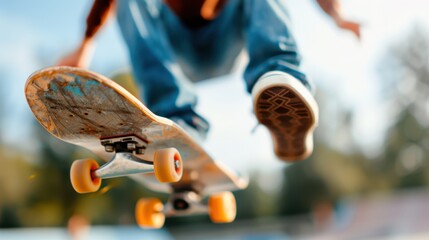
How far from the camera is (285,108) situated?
1.94 m

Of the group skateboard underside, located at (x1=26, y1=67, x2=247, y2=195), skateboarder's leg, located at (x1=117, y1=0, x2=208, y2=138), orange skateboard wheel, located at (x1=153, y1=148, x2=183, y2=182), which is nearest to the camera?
skateboard underside, located at (x1=26, y1=67, x2=247, y2=195)

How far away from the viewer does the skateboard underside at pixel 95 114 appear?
1.54 m

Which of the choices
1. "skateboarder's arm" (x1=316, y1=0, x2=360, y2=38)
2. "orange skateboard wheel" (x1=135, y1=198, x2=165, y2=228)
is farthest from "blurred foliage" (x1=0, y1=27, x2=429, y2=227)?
"skateboarder's arm" (x1=316, y1=0, x2=360, y2=38)

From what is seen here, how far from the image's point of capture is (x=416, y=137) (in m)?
25.7

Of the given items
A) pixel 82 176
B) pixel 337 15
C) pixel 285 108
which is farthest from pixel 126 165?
pixel 337 15

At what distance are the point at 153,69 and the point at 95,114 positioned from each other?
2.04 ft

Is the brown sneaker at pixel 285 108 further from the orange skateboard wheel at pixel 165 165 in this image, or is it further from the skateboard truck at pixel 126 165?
the skateboard truck at pixel 126 165

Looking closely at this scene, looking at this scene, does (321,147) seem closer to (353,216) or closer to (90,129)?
(353,216)

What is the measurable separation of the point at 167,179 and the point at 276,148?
2.78 feet

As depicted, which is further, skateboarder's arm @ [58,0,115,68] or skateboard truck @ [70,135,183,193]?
skateboarder's arm @ [58,0,115,68]

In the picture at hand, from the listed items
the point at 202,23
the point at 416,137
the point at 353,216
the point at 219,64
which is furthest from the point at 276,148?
the point at 416,137

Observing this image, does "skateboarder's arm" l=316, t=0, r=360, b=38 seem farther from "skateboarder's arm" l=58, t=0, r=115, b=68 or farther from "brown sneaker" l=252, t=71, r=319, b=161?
"skateboarder's arm" l=58, t=0, r=115, b=68

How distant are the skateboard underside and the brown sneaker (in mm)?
363

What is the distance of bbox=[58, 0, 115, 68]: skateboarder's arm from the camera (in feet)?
7.97
